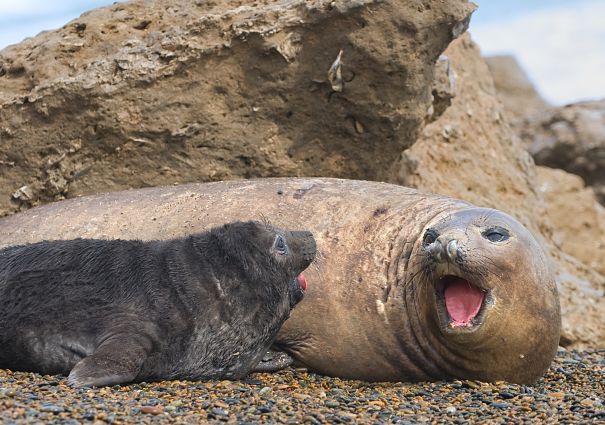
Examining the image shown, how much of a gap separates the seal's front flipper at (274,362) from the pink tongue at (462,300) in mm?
1038

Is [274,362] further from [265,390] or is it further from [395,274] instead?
[395,274]

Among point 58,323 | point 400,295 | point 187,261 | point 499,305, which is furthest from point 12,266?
point 499,305

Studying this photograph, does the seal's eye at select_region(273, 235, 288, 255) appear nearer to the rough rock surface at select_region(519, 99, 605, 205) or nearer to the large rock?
the large rock

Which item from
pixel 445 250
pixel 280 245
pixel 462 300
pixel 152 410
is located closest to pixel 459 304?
pixel 462 300

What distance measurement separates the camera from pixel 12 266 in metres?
6.00

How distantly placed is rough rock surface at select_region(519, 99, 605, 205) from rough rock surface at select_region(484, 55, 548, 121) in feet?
26.8

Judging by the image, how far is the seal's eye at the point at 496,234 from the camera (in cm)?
606

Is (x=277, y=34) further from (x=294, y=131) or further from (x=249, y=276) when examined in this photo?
(x=249, y=276)

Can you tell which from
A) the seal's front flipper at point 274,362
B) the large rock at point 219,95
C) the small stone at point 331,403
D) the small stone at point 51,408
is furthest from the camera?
the large rock at point 219,95

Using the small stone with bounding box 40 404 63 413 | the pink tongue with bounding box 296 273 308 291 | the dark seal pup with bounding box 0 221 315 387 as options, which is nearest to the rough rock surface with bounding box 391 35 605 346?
the pink tongue with bounding box 296 273 308 291

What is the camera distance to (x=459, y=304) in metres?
6.12

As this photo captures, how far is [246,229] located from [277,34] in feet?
7.53

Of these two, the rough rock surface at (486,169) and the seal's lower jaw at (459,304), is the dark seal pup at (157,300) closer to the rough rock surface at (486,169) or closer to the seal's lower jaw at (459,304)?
the seal's lower jaw at (459,304)

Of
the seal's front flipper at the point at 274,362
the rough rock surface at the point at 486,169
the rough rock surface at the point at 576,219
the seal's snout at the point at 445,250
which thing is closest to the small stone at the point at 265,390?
the seal's front flipper at the point at 274,362
